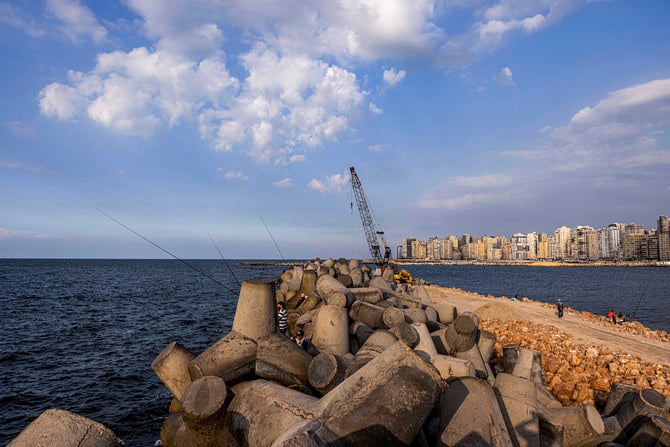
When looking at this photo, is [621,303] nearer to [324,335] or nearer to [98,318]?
[324,335]

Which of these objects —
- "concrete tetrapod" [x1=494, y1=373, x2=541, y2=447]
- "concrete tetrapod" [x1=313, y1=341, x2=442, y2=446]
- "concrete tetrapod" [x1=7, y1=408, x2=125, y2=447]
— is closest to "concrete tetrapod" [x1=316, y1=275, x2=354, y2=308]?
"concrete tetrapod" [x1=494, y1=373, x2=541, y2=447]

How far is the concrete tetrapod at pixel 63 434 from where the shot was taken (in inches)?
147

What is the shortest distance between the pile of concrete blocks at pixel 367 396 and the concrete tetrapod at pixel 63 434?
0.81 meters

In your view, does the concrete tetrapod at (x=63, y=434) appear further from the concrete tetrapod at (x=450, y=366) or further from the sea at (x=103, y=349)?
the sea at (x=103, y=349)

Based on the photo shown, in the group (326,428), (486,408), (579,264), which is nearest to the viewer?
(326,428)

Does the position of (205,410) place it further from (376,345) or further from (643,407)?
(643,407)

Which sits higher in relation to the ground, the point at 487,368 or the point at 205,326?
the point at 487,368

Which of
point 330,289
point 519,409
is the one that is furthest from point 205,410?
point 330,289

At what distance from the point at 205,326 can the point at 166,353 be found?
1441cm

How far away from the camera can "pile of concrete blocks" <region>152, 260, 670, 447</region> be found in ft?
12.5

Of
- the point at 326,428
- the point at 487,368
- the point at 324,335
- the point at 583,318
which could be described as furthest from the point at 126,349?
the point at 583,318

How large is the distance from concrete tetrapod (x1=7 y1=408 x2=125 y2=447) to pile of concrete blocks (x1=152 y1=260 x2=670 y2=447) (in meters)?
0.81

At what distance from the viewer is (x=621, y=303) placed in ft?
112

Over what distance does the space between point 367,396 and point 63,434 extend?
282 cm
